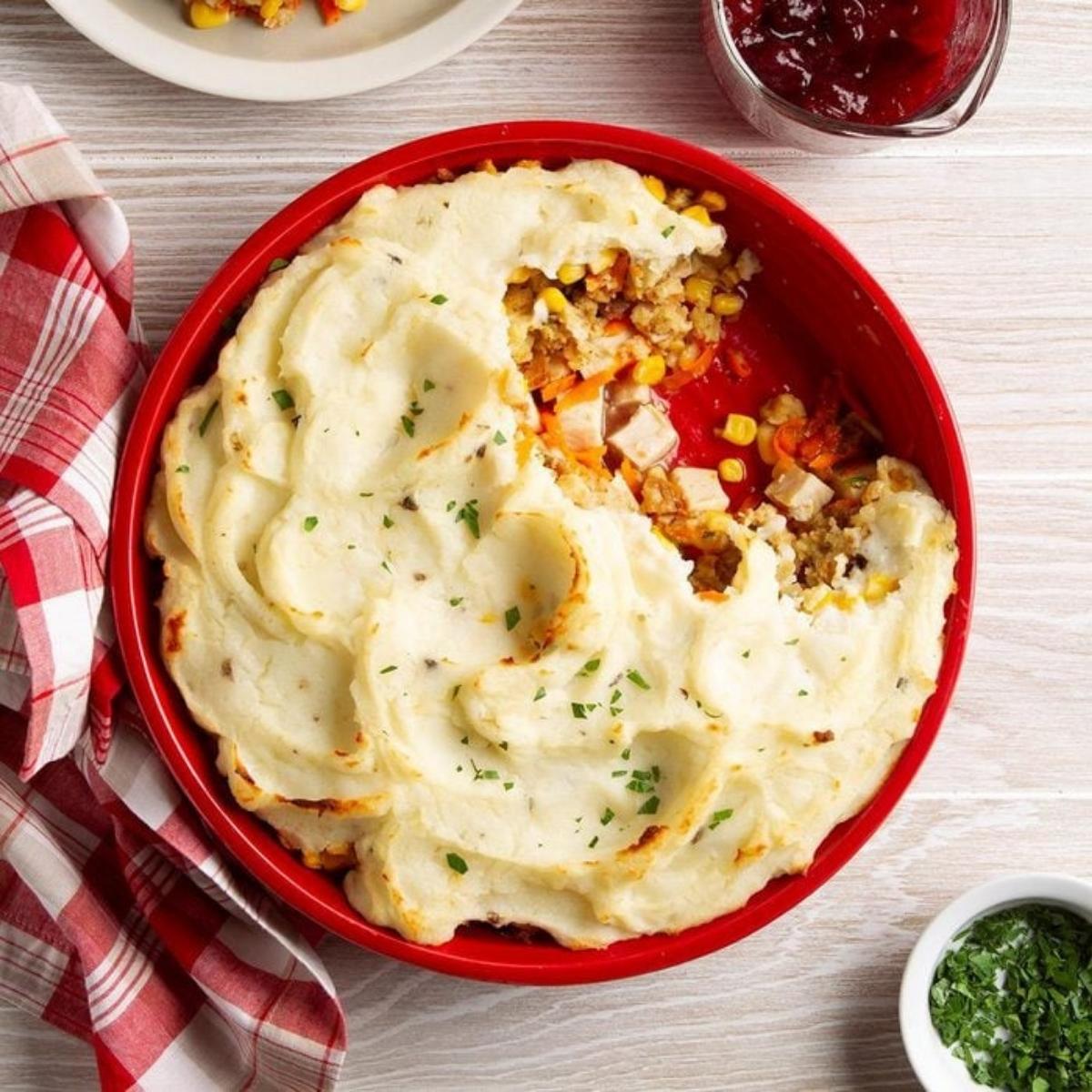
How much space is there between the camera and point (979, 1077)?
3.82 m

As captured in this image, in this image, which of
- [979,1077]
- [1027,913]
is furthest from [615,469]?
[979,1077]

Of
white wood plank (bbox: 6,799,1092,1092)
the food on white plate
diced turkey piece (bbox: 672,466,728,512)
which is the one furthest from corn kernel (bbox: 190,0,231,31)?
white wood plank (bbox: 6,799,1092,1092)

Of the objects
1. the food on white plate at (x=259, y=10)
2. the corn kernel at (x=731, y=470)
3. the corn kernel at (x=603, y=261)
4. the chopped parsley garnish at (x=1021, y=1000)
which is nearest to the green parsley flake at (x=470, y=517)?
the corn kernel at (x=603, y=261)

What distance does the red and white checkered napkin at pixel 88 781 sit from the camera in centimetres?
333

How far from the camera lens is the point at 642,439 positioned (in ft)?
12.0

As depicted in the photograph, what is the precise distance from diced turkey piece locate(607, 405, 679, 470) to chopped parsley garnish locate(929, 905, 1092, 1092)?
55.7 inches

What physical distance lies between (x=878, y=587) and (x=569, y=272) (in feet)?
3.19

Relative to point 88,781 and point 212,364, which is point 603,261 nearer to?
point 212,364

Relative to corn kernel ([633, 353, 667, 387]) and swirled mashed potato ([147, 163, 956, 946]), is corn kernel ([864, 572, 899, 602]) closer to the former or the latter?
swirled mashed potato ([147, 163, 956, 946])

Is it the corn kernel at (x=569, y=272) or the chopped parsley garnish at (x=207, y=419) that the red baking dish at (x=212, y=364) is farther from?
the corn kernel at (x=569, y=272)

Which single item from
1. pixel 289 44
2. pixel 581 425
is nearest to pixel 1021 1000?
pixel 581 425

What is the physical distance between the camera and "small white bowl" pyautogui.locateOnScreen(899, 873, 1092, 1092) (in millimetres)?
3734

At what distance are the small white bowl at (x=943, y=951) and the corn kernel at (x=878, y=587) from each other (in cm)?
83

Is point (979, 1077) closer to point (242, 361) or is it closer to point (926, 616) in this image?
point (926, 616)
